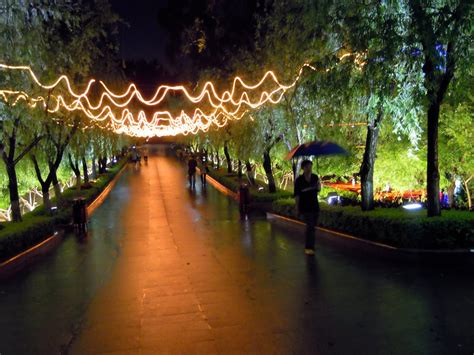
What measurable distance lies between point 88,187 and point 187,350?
74.7 feet

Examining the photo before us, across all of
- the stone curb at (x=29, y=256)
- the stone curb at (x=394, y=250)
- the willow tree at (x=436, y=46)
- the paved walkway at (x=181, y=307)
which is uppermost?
the willow tree at (x=436, y=46)

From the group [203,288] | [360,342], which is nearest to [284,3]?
[203,288]

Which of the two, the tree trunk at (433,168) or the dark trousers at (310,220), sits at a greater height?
the tree trunk at (433,168)

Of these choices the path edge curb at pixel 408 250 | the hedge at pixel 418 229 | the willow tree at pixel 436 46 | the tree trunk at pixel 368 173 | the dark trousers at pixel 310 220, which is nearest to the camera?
the willow tree at pixel 436 46

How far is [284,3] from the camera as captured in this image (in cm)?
1623

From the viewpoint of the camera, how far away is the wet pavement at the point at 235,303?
218 inches

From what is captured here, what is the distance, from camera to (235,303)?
701 centimetres

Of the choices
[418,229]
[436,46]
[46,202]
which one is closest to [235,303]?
[418,229]

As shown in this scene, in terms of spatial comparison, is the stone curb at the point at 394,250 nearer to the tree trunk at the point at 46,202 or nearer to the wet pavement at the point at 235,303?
the wet pavement at the point at 235,303

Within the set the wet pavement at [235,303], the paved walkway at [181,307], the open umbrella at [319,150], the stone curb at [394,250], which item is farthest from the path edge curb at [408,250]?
the paved walkway at [181,307]

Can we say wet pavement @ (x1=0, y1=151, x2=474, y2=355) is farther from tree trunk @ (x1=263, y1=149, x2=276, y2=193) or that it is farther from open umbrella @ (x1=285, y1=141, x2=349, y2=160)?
tree trunk @ (x1=263, y1=149, x2=276, y2=193)

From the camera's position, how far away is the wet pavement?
5543 mm

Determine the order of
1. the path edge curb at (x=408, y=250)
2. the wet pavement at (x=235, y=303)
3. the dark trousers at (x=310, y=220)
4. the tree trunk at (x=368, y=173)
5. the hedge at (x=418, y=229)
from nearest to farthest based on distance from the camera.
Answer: the wet pavement at (x=235, y=303) → the path edge curb at (x=408, y=250) → the hedge at (x=418, y=229) → the dark trousers at (x=310, y=220) → the tree trunk at (x=368, y=173)

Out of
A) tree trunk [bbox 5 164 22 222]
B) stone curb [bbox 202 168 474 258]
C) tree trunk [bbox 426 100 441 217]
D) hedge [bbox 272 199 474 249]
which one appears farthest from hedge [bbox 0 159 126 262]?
tree trunk [bbox 426 100 441 217]
